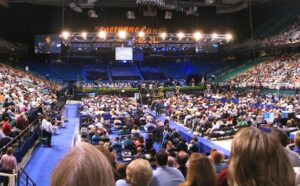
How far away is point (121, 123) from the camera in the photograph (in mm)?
19344

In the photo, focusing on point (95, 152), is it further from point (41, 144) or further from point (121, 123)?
point (121, 123)

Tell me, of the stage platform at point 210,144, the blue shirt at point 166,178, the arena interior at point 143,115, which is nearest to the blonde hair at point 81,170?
the arena interior at point 143,115

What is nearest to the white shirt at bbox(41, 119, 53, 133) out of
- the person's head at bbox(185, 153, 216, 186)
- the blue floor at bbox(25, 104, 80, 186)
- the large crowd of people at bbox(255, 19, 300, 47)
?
the blue floor at bbox(25, 104, 80, 186)

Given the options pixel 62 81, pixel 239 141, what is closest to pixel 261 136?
pixel 239 141

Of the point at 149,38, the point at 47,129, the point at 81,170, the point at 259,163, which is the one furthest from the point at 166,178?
the point at 149,38

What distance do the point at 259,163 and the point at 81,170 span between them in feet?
2.52

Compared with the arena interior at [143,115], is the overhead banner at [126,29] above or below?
above

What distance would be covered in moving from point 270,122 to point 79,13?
124ft

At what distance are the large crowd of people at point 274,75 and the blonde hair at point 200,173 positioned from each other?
29.2 metres

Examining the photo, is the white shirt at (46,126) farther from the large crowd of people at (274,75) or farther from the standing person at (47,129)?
the large crowd of people at (274,75)

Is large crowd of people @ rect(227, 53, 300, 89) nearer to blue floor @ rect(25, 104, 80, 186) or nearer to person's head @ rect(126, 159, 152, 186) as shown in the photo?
blue floor @ rect(25, 104, 80, 186)

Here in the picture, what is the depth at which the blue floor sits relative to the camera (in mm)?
11049

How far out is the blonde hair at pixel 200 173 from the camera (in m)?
3.21

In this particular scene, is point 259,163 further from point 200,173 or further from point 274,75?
point 274,75
